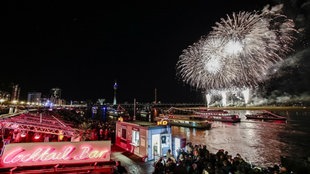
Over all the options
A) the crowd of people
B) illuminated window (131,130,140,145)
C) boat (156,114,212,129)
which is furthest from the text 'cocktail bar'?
boat (156,114,212,129)

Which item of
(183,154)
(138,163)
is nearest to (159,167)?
(183,154)

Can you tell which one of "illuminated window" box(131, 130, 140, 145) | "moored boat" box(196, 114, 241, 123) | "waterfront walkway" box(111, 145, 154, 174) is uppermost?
"illuminated window" box(131, 130, 140, 145)

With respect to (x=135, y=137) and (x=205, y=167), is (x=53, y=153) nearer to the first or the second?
(x=205, y=167)

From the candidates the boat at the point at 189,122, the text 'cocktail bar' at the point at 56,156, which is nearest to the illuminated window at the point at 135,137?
the text 'cocktail bar' at the point at 56,156

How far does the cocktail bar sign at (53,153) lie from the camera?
32.6 ft

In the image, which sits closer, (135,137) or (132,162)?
(132,162)

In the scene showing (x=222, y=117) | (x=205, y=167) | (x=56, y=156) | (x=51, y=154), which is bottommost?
(x=222, y=117)

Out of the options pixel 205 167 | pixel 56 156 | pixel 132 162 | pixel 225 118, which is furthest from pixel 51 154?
pixel 225 118

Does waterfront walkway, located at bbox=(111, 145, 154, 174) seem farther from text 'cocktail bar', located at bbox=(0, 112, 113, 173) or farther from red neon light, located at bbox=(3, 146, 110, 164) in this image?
red neon light, located at bbox=(3, 146, 110, 164)

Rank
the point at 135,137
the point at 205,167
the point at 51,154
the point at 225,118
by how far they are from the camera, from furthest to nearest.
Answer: the point at 225,118, the point at 135,137, the point at 205,167, the point at 51,154

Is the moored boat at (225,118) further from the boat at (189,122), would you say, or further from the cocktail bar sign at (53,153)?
the cocktail bar sign at (53,153)

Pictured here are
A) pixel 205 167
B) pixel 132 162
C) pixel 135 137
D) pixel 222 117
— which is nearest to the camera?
pixel 205 167

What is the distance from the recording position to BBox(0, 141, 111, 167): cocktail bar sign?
992 cm

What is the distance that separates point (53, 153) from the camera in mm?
10711
